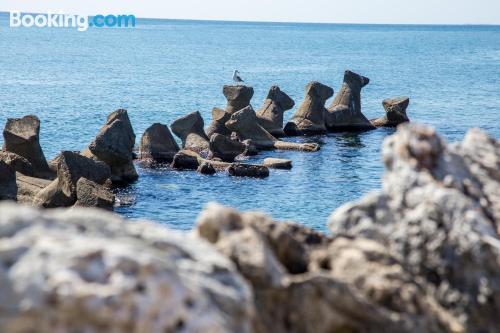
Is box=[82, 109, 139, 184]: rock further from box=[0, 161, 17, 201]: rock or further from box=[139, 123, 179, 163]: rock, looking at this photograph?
box=[0, 161, 17, 201]: rock

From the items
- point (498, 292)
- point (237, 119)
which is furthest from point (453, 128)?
point (498, 292)

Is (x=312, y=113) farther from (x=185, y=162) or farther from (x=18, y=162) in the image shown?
(x=18, y=162)

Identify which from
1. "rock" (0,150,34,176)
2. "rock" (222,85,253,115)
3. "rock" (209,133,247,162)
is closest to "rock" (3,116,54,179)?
"rock" (0,150,34,176)

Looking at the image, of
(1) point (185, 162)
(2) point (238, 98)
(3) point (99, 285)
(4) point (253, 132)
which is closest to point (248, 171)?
(1) point (185, 162)

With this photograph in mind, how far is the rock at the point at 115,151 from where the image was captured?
165 feet

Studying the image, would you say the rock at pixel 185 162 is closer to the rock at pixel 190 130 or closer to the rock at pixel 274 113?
the rock at pixel 190 130

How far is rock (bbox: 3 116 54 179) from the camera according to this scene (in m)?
47.3

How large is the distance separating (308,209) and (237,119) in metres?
20.5

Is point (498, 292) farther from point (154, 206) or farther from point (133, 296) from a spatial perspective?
point (154, 206)

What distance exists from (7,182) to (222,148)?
67.3 feet

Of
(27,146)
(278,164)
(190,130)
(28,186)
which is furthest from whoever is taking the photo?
(190,130)

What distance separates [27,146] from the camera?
155 ft

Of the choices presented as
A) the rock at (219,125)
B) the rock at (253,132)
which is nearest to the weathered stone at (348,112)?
the rock at (219,125)

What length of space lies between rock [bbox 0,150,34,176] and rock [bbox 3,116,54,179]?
2.67ft
